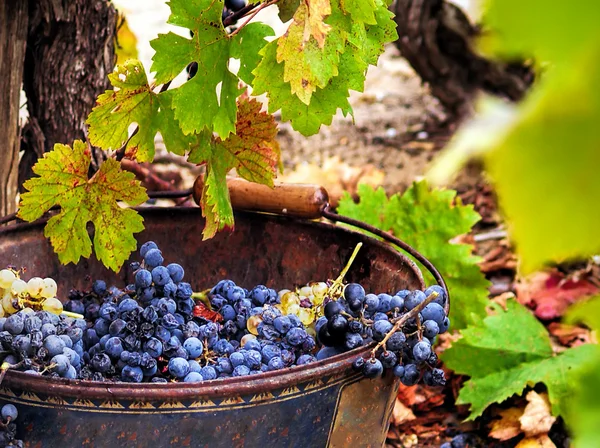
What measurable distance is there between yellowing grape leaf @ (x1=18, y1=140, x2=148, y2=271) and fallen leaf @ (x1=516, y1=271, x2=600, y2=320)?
157cm

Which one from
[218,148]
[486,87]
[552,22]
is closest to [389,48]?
[486,87]

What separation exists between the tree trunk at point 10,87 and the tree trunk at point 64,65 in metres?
0.05

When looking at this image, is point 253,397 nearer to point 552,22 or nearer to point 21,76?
point 552,22

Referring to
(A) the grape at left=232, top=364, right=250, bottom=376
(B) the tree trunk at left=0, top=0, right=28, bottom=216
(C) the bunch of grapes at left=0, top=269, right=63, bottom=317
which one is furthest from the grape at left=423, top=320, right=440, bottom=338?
(B) the tree trunk at left=0, top=0, right=28, bottom=216

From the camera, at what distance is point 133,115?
1563mm

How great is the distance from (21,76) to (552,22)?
6.60ft

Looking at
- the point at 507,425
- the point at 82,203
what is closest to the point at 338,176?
the point at 507,425

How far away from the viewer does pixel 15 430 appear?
48.6 inches

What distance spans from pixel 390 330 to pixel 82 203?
712 mm

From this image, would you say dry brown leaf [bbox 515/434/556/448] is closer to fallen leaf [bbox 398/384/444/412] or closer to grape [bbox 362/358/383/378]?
fallen leaf [bbox 398/384/444/412]

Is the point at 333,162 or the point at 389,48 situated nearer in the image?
the point at 333,162

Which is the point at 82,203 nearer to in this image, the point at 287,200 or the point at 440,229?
the point at 287,200

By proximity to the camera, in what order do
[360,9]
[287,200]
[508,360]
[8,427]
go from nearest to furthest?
[8,427], [360,9], [287,200], [508,360]

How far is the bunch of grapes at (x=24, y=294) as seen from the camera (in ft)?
4.76
